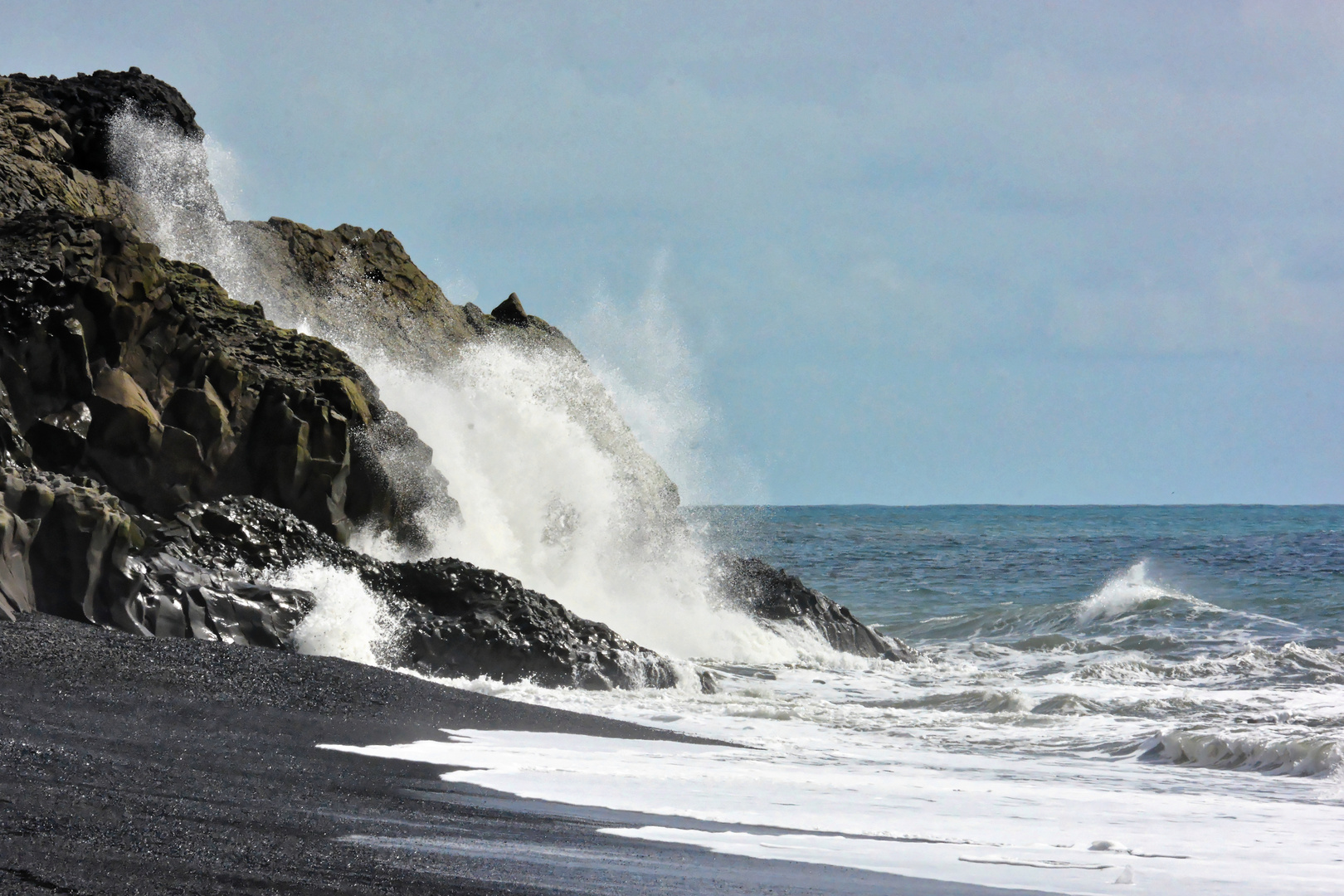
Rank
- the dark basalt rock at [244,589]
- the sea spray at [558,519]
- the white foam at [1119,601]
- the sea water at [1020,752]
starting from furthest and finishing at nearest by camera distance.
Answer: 1. the white foam at [1119,601]
2. the sea spray at [558,519]
3. the dark basalt rock at [244,589]
4. the sea water at [1020,752]

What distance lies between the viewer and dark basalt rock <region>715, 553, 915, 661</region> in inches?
600

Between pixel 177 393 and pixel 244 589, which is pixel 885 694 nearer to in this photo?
pixel 244 589

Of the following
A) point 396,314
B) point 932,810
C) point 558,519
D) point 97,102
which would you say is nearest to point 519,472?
point 558,519

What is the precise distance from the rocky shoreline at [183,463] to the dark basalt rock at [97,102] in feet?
0.16

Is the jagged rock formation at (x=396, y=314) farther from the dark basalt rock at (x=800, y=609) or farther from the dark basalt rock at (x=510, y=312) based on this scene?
the dark basalt rock at (x=800, y=609)

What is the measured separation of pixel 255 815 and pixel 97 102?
46.8 feet

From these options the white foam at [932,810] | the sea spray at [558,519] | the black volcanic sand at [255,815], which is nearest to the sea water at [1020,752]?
the white foam at [932,810]

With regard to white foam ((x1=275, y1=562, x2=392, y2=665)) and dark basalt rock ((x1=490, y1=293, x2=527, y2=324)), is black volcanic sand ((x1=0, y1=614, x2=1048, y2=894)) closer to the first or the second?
white foam ((x1=275, y1=562, x2=392, y2=665))

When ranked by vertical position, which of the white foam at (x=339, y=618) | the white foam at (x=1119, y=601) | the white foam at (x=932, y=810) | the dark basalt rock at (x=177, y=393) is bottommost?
the white foam at (x=932, y=810)

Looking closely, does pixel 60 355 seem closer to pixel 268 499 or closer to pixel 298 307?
pixel 268 499

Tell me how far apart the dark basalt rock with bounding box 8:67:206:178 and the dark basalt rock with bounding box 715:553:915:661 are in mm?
9979

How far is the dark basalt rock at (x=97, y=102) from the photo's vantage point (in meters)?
14.9

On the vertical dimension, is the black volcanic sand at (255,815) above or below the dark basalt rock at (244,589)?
below

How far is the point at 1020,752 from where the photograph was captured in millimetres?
8266
